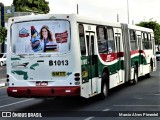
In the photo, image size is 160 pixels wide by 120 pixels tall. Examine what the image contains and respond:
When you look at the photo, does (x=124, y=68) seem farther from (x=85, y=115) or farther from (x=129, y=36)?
(x=85, y=115)

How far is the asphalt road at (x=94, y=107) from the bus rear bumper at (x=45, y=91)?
0.55m

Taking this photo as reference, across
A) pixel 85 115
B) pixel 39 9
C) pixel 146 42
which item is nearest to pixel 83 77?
pixel 85 115

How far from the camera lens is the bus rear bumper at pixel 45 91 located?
1367cm

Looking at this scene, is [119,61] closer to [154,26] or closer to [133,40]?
[133,40]

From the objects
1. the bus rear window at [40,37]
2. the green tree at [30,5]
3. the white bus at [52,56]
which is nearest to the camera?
the white bus at [52,56]

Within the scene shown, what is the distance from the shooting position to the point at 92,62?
605 inches

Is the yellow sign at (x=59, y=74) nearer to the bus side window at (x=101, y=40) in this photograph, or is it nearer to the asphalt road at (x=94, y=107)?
the asphalt road at (x=94, y=107)

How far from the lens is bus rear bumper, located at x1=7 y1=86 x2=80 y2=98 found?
1367cm

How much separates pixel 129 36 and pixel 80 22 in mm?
8311

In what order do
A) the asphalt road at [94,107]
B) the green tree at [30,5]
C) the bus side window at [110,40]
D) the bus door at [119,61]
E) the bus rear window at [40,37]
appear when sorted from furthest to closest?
the green tree at [30,5], the bus door at [119,61], the bus side window at [110,40], the bus rear window at [40,37], the asphalt road at [94,107]

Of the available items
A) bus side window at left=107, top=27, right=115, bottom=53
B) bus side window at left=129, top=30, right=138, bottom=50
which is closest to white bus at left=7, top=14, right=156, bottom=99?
bus side window at left=107, top=27, right=115, bottom=53

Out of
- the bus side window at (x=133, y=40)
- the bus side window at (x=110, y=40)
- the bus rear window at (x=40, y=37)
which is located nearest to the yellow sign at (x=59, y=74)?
the bus rear window at (x=40, y=37)

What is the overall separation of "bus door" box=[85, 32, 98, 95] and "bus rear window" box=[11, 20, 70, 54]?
4.19ft

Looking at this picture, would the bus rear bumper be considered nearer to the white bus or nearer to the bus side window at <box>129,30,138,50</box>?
the white bus
